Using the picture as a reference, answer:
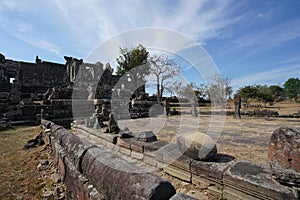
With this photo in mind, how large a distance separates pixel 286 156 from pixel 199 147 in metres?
1.18

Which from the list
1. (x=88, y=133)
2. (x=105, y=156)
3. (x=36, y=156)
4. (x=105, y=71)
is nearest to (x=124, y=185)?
(x=105, y=156)

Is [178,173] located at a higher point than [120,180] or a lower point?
lower

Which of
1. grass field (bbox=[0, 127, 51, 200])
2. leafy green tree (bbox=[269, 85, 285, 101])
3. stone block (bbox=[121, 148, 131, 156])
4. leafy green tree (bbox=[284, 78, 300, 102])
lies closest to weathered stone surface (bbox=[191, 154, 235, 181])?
stone block (bbox=[121, 148, 131, 156])

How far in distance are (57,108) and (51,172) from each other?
11.2 meters

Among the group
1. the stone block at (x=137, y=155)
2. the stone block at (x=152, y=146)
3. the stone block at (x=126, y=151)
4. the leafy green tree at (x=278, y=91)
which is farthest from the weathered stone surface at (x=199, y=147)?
the leafy green tree at (x=278, y=91)

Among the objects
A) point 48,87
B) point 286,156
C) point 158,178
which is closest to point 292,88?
point 286,156

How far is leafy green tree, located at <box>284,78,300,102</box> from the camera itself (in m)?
51.2

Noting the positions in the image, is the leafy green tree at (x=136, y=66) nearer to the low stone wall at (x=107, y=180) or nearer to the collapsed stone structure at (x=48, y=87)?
the collapsed stone structure at (x=48, y=87)

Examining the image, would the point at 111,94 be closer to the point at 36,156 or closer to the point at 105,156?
the point at 36,156

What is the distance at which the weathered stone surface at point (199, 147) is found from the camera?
2.70 m

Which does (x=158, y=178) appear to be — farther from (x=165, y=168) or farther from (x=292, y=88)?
(x=292, y=88)

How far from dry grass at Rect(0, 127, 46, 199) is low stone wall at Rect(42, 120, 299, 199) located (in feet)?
3.35

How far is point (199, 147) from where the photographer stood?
8.89ft

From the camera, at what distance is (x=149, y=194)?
93 cm
